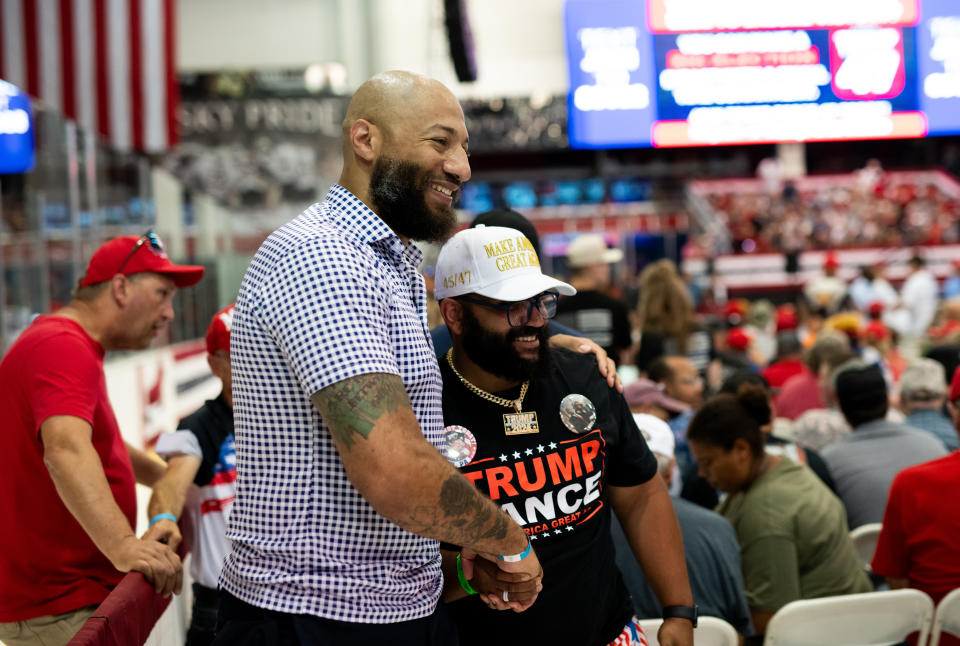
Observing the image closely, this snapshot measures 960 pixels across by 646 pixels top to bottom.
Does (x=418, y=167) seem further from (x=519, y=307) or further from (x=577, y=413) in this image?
(x=577, y=413)

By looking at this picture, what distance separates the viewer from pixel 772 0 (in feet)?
29.0

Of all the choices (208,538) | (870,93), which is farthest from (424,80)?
(870,93)

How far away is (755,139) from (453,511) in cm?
803

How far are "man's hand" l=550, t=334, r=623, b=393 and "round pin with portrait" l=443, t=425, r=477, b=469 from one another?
0.42m

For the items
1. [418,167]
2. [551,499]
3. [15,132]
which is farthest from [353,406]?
[15,132]

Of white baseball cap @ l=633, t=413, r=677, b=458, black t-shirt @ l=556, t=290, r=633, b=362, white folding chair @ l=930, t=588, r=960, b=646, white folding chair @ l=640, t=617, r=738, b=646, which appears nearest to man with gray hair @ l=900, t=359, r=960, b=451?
black t-shirt @ l=556, t=290, r=633, b=362

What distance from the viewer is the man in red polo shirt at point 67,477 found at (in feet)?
8.11

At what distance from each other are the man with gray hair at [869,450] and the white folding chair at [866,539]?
16 cm

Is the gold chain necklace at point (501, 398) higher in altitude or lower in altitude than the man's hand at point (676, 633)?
higher

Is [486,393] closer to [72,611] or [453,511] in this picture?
[453,511]

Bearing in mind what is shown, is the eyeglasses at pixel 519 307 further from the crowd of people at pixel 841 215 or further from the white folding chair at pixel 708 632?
the crowd of people at pixel 841 215

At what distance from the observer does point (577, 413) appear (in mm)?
2225

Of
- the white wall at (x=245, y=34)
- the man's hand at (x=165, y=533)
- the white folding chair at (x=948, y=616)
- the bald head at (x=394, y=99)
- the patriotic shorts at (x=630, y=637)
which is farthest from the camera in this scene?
the white wall at (x=245, y=34)

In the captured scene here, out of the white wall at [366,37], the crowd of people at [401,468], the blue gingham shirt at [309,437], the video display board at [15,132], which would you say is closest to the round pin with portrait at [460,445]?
the crowd of people at [401,468]
